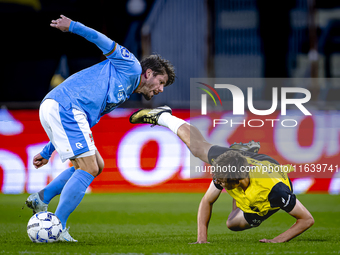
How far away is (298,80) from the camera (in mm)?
9922

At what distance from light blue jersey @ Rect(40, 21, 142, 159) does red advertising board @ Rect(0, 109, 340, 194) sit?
4465mm

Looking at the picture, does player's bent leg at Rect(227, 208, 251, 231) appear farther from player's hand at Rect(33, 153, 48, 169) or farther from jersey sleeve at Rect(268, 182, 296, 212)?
player's hand at Rect(33, 153, 48, 169)

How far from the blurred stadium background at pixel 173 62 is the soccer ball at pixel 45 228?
4.69 metres

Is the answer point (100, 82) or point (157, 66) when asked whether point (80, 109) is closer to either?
point (100, 82)

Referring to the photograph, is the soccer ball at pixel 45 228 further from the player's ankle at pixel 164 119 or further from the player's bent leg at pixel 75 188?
the player's ankle at pixel 164 119

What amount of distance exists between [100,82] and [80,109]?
31 centimetres

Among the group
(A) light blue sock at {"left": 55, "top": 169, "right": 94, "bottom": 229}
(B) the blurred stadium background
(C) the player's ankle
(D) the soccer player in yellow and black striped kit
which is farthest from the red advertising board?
(A) light blue sock at {"left": 55, "top": 169, "right": 94, "bottom": 229}

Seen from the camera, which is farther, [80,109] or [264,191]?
[80,109]

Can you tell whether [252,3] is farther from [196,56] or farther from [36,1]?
[36,1]

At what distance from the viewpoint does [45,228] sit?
3.82 m

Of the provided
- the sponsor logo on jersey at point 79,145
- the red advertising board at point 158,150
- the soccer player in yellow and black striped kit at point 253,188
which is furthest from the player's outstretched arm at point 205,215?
the red advertising board at point 158,150

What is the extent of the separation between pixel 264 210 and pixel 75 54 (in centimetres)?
869

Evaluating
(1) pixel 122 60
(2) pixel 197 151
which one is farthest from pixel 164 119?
(1) pixel 122 60

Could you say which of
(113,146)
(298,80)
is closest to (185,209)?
(113,146)
